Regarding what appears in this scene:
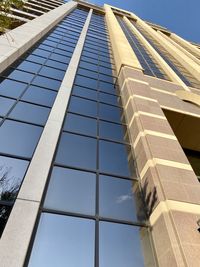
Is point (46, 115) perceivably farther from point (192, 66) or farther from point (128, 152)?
point (192, 66)

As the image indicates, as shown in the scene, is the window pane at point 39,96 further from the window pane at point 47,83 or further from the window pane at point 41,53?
the window pane at point 41,53

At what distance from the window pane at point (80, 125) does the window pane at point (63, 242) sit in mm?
4449

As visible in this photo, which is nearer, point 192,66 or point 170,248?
point 170,248

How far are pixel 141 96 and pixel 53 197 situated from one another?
Answer: 25.0ft

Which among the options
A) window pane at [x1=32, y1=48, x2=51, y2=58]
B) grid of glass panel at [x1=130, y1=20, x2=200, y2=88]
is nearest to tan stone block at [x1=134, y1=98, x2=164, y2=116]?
window pane at [x1=32, y1=48, x2=51, y2=58]

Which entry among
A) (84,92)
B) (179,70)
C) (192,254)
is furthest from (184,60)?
(192,254)

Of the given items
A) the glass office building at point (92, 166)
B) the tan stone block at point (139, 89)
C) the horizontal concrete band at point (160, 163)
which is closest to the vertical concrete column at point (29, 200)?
the glass office building at point (92, 166)

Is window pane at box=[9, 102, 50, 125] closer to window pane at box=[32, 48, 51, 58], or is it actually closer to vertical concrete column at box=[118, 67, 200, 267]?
vertical concrete column at box=[118, 67, 200, 267]

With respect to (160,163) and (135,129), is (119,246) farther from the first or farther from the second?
(135,129)

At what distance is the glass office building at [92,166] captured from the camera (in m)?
6.53

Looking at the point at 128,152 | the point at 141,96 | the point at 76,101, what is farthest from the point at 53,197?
the point at 141,96

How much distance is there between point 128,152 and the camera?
1088cm

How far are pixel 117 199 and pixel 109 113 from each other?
5.72 m

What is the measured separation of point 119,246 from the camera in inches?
276
